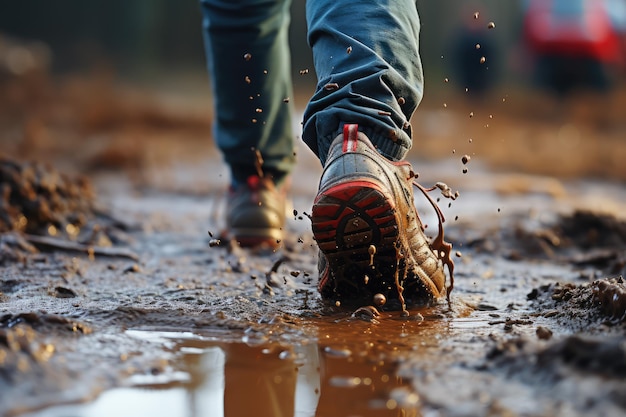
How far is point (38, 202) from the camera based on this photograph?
124 inches

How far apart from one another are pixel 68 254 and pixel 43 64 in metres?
10.6

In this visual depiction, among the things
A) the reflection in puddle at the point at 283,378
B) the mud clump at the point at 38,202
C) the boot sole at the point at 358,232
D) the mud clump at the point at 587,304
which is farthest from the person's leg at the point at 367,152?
the mud clump at the point at 38,202

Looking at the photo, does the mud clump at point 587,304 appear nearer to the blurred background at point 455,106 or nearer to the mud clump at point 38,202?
the blurred background at point 455,106

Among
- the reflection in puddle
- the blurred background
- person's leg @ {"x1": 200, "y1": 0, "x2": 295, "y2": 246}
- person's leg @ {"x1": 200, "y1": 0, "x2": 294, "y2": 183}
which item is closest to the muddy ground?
the reflection in puddle

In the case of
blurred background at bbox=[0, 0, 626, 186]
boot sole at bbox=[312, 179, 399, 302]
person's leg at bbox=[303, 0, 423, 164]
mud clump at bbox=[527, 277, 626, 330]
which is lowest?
mud clump at bbox=[527, 277, 626, 330]

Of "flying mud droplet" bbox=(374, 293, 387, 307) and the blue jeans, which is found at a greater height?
the blue jeans

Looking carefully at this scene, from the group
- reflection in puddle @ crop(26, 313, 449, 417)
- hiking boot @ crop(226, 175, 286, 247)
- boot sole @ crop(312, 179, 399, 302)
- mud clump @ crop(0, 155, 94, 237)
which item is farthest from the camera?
mud clump @ crop(0, 155, 94, 237)

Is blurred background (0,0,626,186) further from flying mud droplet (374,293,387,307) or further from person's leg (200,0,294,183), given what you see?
flying mud droplet (374,293,387,307)

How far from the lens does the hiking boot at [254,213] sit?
2.86 m

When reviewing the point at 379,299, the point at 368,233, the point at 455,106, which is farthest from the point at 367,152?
the point at 455,106

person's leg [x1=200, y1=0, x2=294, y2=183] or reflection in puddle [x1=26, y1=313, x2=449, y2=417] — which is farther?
person's leg [x1=200, y1=0, x2=294, y2=183]

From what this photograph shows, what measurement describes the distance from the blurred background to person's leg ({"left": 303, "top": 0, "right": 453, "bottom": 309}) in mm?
1555

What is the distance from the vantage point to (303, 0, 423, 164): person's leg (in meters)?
1.89

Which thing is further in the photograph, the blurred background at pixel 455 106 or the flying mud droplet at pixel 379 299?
the blurred background at pixel 455 106
